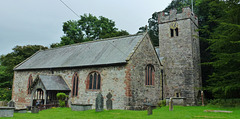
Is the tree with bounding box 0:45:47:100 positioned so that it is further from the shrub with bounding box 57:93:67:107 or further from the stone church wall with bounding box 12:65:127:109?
the shrub with bounding box 57:93:67:107

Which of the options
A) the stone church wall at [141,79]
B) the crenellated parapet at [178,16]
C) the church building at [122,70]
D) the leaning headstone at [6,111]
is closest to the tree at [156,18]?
the crenellated parapet at [178,16]

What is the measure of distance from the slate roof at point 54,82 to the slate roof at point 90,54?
165 centimetres

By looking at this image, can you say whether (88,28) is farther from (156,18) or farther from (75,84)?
(75,84)

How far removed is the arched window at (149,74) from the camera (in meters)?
22.2

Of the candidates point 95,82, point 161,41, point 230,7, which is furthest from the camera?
point 161,41

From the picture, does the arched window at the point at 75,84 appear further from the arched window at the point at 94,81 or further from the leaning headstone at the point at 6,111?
the leaning headstone at the point at 6,111

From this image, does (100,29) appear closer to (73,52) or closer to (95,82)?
(73,52)

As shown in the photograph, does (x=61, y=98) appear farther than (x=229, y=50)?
Yes

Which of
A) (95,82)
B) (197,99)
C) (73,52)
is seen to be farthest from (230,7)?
(73,52)

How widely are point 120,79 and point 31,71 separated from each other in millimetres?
14053

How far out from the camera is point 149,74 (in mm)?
22688

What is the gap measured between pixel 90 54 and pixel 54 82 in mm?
5102

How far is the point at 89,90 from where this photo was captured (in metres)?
21.8

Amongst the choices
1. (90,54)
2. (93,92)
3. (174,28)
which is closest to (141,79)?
(93,92)
